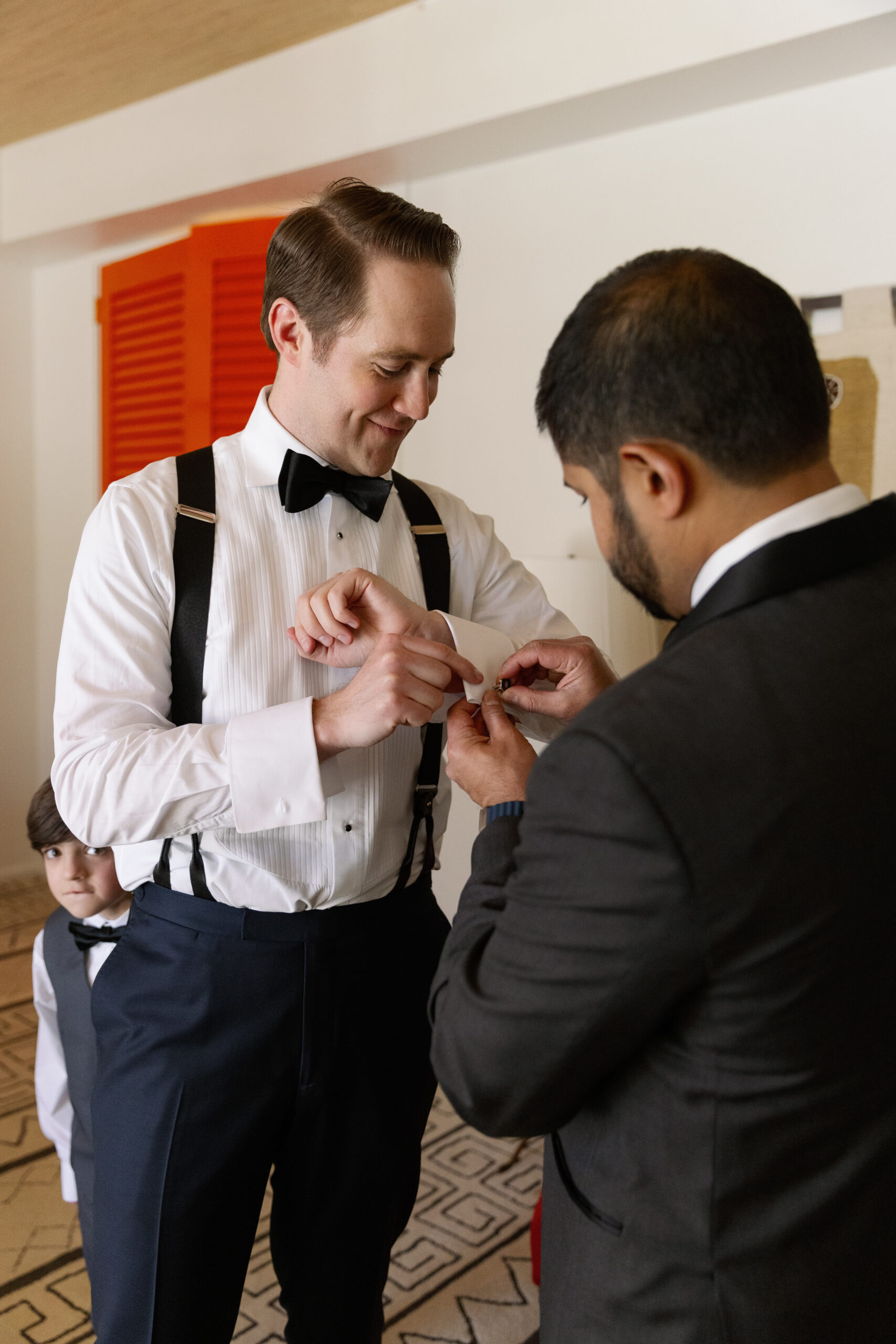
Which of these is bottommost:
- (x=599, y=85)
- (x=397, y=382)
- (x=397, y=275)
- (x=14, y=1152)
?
(x=14, y=1152)

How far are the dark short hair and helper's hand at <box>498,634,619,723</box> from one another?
47 cm

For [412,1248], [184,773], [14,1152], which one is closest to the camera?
[184,773]

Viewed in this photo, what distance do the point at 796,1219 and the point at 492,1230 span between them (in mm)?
1804

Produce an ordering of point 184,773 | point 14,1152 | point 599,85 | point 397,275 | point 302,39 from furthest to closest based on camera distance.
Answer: point 302,39
point 14,1152
point 599,85
point 397,275
point 184,773

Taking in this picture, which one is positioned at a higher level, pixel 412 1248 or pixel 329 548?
pixel 329 548

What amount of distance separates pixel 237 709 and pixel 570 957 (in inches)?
25.7

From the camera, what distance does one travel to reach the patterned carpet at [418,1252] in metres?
2.09

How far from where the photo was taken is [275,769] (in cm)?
120

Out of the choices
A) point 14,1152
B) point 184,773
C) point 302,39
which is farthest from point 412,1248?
point 302,39

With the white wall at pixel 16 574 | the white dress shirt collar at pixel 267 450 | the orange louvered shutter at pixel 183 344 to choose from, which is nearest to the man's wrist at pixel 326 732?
the white dress shirt collar at pixel 267 450

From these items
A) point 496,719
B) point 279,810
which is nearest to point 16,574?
point 279,810

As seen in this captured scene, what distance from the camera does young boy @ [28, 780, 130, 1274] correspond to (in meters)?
2.02

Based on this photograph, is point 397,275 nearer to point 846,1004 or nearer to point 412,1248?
point 846,1004

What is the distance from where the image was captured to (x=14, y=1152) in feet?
8.94
